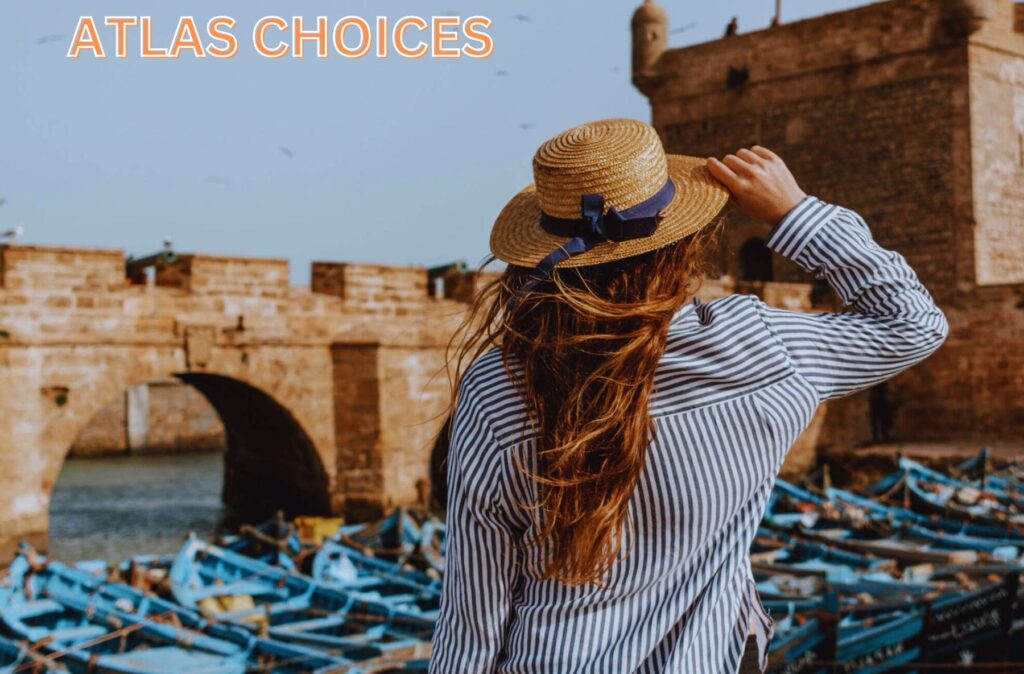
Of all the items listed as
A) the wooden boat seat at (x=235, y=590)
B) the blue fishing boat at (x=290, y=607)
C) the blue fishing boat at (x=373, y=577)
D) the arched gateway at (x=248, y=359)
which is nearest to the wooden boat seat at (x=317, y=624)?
the blue fishing boat at (x=290, y=607)

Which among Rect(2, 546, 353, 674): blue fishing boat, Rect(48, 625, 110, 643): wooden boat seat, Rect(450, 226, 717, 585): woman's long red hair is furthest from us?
Rect(48, 625, 110, 643): wooden boat seat

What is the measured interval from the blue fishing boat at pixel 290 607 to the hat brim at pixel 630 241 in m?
5.50

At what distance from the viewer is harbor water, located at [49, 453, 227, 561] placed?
47.8 ft

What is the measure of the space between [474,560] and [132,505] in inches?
726

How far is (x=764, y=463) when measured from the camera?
4.58 ft

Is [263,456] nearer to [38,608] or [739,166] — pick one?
[38,608]

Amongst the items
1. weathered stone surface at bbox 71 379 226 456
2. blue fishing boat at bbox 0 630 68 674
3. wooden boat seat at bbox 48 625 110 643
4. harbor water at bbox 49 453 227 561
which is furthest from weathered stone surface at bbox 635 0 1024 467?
weathered stone surface at bbox 71 379 226 456

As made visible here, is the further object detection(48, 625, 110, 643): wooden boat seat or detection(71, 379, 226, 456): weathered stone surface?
detection(71, 379, 226, 456): weathered stone surface

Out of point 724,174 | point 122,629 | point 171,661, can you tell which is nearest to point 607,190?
point 724,174

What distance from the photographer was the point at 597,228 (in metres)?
1.42

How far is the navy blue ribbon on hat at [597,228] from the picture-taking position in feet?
4.58

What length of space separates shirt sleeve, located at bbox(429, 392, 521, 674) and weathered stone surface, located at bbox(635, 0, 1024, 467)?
17.1m

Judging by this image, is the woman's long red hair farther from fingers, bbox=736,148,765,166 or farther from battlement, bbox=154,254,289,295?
battlement, bbox=154,254,289,295

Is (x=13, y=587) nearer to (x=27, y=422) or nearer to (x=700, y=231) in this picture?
(x=27, y=422)
